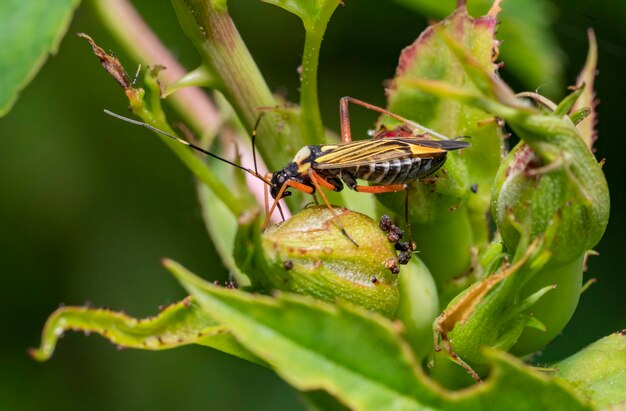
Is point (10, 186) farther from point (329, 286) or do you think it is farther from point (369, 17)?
point (329, 286)

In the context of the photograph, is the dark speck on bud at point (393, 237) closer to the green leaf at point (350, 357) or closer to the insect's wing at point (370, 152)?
the insect's wing at point (370, 152)

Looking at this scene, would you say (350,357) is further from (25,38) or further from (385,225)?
(25,38)

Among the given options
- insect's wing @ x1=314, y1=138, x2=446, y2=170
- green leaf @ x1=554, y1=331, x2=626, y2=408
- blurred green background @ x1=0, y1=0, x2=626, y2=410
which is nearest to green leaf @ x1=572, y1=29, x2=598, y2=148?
insect's wing @ x1=314, y1=138, x2=446, y2=170

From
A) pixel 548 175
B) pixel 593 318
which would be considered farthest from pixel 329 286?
pixel 593 318

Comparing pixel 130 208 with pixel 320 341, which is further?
pixel 130 208

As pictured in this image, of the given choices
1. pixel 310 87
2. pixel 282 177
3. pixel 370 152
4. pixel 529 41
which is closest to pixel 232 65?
pixel 310 87

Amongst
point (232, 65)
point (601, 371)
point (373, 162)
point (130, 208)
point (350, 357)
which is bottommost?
point (130, 208)
